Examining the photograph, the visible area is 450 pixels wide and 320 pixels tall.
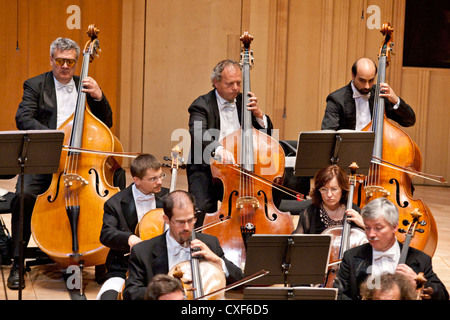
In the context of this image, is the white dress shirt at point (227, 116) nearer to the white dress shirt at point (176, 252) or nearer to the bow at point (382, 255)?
the white dress shirt at point (176, 252)

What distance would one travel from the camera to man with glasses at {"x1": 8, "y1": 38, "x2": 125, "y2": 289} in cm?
413

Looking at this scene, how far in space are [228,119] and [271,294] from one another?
2.06m

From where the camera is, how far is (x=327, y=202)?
3.61 m

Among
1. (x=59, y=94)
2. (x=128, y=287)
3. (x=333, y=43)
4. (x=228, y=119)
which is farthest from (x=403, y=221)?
(x=333, y=43)

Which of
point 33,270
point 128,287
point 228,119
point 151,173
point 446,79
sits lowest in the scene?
point 33,270

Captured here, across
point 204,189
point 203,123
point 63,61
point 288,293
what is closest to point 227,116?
point 203,123

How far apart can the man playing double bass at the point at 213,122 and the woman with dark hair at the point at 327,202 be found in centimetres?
78

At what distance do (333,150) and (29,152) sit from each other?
5.23 feet

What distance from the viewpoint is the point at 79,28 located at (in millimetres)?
7500

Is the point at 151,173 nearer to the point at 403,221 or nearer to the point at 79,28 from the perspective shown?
the point at 403,221

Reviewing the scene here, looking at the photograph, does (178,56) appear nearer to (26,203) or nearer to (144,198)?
(26,203)

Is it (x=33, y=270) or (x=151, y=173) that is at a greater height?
(x=151, y=173)

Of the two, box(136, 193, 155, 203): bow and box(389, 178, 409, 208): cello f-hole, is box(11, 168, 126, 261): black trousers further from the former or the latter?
box(389, 178, 409, 208): cello f-hole
